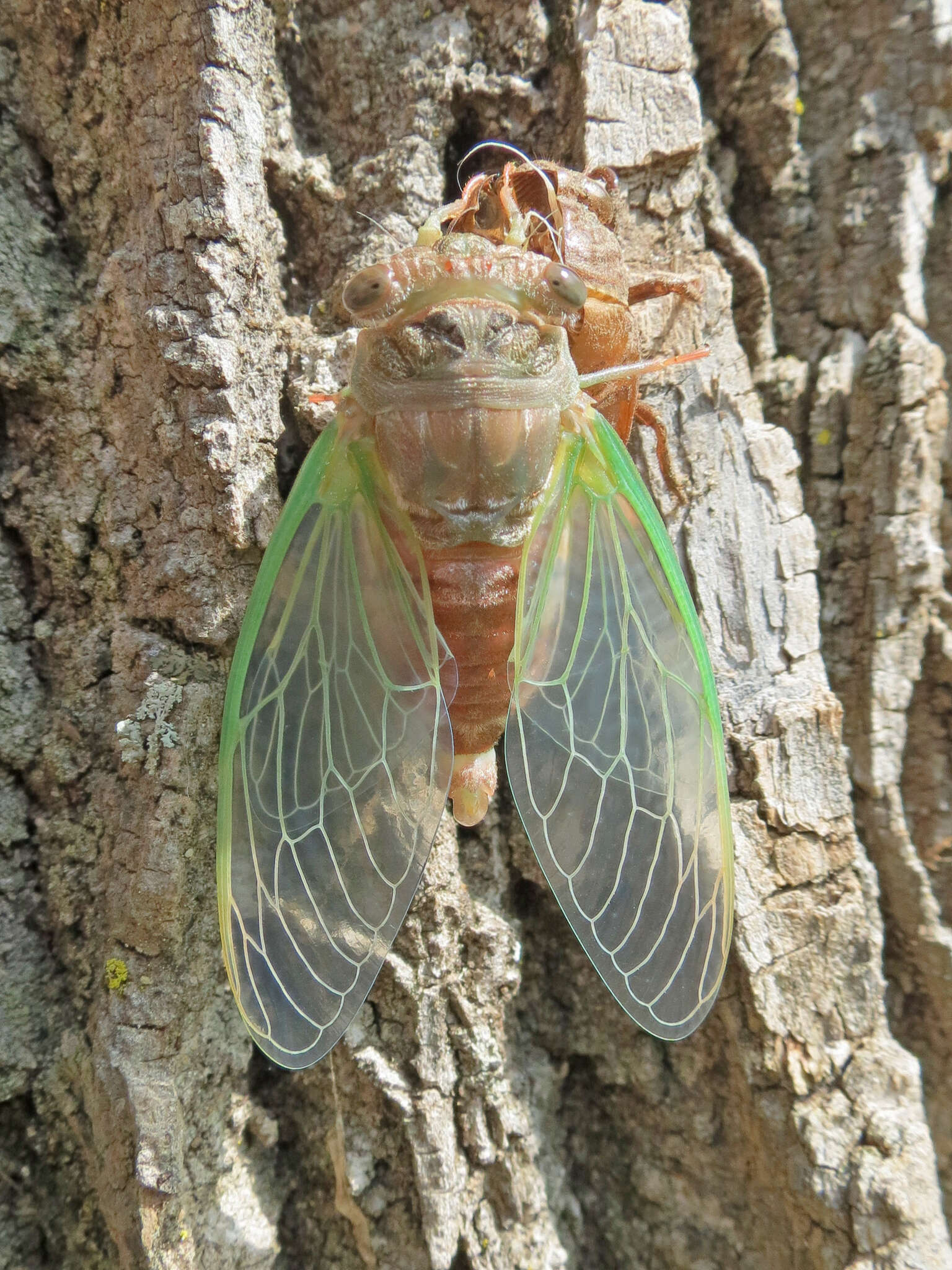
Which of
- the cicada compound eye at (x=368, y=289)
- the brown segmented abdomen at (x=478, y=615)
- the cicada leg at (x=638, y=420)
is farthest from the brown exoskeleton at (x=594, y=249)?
the brown segmented abdomen at (x=478, y=615)

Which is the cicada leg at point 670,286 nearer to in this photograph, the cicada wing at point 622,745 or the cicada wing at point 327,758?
the cicada wing at point 622,745

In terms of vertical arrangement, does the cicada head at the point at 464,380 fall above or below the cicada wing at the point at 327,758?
above

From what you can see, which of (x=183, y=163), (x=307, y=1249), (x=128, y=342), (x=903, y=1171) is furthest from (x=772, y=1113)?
(x=183, y=163)

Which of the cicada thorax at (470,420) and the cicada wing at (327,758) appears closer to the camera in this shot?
the cicada wing at (327,758)

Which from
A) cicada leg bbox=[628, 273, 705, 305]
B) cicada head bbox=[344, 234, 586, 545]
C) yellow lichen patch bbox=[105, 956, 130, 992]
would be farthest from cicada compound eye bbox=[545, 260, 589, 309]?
yellow lichen patch bbox=[105, 956, 130, 992]

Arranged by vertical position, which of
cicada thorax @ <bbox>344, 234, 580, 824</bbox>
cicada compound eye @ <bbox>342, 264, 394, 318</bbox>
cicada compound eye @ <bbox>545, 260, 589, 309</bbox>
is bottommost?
cicada thorax @ <bbox>344, 234, 580, 824</bbox>

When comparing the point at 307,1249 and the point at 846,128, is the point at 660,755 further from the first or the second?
the point at 846,128

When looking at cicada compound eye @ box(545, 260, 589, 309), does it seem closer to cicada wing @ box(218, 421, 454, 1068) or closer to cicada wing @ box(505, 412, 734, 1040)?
cicada wing @ box(505, 412, 734, 1040)

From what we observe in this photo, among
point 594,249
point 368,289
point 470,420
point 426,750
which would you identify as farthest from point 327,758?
point 594,249
